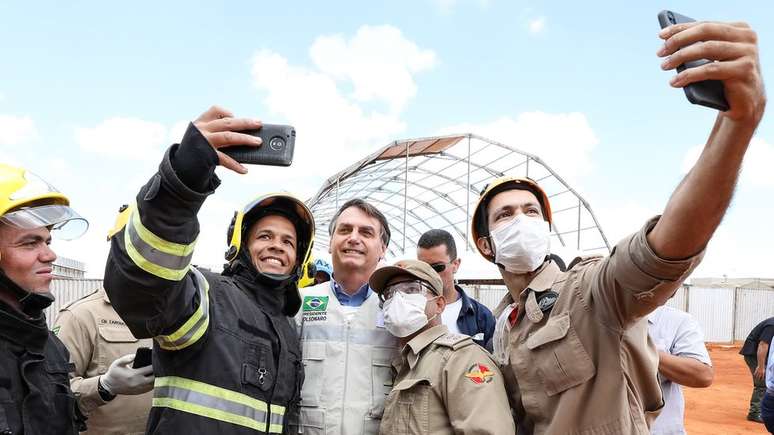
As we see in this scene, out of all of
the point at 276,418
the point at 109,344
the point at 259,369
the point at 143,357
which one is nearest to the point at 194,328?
the point at 259,369

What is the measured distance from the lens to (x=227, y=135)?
1.85 m

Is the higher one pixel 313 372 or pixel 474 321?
pixel 313 372

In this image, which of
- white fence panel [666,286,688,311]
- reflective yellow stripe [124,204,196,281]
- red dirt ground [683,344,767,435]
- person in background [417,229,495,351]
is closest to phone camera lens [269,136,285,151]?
reflective yellow stripe [124,204,196,281]

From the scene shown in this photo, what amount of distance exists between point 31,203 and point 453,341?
2.22 m

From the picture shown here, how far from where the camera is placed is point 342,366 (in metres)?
3.18

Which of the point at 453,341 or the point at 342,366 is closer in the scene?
the point at 453,341

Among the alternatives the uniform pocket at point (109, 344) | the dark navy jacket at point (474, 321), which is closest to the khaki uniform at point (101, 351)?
the uniform pocket at point (109, 344)

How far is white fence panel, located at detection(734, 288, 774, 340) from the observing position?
30.4 metres

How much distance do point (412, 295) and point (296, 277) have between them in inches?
27.5

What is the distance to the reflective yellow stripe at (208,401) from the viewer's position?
2412 mm

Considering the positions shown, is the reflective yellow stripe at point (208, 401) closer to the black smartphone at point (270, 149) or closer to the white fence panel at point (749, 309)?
the black smartphone at point (270, 149)

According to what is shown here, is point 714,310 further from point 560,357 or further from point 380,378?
point 560,357

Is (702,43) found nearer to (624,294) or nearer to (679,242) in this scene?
(679,242)

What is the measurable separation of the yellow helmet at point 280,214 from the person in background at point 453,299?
6.34 feet
